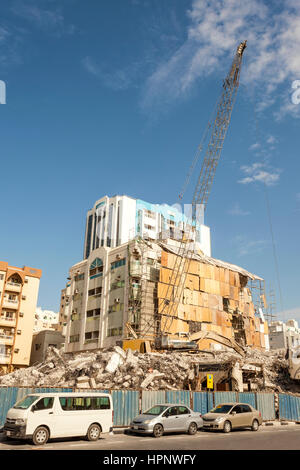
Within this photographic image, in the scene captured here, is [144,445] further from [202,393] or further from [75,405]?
[202,393]

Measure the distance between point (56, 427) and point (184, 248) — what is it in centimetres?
5798

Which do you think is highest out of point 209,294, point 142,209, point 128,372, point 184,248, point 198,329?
point 142,209

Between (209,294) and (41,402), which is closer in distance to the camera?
(41,402)

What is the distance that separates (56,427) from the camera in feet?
49.2

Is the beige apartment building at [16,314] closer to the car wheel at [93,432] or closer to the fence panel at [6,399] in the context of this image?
the fence panel at [6,399]

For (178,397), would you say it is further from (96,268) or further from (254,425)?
(96,268)

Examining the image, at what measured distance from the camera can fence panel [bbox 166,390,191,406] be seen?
23.3 metres

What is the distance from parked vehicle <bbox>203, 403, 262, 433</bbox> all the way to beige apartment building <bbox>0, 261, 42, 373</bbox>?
52.6 m

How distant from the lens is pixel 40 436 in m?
14.5

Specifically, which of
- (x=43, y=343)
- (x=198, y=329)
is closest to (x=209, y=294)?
(x=198, y=329)

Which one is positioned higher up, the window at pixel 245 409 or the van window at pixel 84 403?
the van window at pixel 84 403

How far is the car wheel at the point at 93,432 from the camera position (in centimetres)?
1588

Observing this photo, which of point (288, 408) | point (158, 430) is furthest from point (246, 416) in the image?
point (288, 408)

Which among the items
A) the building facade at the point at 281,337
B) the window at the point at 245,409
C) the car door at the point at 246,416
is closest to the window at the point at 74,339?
the window at the point at 245,409
